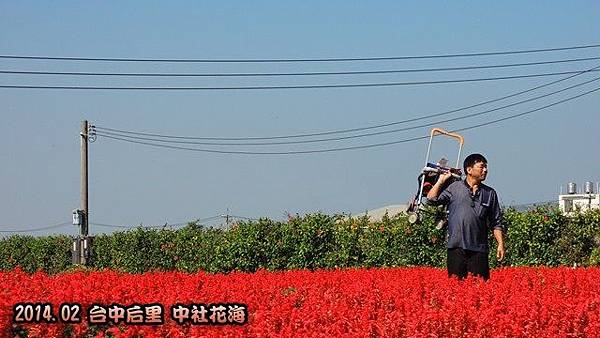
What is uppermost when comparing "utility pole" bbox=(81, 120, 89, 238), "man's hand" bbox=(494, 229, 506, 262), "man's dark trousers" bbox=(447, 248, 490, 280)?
"utility pole" bbox=(81, 120, 89, 238)

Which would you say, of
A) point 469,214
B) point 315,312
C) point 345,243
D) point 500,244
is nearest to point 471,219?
point 469,214

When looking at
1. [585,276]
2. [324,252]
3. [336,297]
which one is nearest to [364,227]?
[324,252]

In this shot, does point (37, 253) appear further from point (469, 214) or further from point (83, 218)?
point (469, 214)

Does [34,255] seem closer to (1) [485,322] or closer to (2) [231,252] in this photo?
(2) [231,252]

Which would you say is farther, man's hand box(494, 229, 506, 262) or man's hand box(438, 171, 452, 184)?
man's hand box(438, 171, 452, 184)

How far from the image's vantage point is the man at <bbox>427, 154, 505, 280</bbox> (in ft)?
37.9

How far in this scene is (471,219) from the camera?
1159 cm

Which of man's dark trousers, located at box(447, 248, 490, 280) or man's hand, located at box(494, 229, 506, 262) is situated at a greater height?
man's hand, located at box(494, 229, 506, 262)

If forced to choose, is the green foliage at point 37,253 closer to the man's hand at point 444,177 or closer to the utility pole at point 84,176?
the utility pole at point 84,176

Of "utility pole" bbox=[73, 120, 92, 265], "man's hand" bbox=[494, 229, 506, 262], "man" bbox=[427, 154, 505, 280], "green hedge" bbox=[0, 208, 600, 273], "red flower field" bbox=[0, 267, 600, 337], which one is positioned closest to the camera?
"red flower field" bbox=[0, 267, 600, 337]

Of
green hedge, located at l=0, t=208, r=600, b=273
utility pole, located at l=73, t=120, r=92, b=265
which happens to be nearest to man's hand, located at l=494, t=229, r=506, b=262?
green hedge, located at l=0, t=208, r=600, b=273

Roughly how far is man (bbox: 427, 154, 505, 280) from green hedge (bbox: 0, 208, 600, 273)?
29.8 feet

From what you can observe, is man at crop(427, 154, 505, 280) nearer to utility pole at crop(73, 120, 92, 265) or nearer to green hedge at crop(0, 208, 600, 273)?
green hedge at crop(0, 208, 600, 273)

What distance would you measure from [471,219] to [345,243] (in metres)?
13.0
